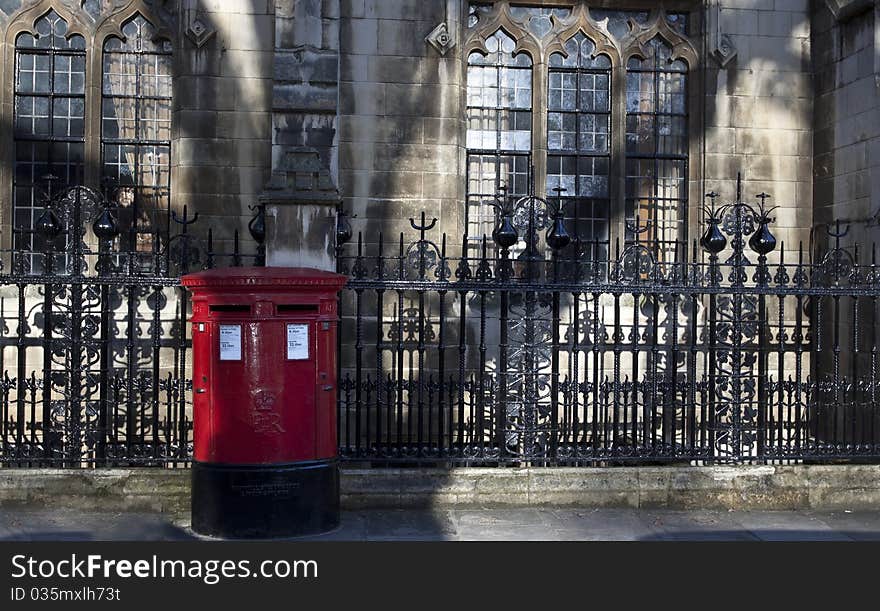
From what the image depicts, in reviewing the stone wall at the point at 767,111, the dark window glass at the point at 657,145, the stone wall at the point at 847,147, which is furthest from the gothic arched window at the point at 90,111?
the stone wall at the point at 847,147

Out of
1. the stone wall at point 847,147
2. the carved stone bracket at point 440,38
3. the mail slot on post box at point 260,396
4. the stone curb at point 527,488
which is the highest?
the carved stone bracket at point 440,38

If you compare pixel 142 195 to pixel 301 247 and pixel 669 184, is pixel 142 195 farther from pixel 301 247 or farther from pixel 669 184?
pixel 669 184

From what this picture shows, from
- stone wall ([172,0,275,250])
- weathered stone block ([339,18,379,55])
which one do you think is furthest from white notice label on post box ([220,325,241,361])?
weathered stone block ([339,18,379,55])

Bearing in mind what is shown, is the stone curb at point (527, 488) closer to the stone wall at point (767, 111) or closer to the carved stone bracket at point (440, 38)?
the stone wall at point (767, 111)

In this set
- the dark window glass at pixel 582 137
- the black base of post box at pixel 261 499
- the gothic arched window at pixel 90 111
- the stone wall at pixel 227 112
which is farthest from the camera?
the dark window glass at pixel 582 137

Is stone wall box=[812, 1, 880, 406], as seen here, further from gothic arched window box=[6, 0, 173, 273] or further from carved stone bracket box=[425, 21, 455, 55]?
gothic arched window box=[6, 0, 173, 273]

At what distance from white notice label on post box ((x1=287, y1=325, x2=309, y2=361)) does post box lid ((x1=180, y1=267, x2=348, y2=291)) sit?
0.30 metres

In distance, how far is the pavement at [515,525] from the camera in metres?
7.24

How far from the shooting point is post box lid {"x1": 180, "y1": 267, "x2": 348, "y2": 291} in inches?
270

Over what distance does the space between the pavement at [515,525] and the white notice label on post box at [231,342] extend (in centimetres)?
137

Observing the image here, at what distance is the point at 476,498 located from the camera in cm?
816

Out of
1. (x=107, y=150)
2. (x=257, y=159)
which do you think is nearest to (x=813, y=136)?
(x=257, y=159)

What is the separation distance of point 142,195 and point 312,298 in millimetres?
5840

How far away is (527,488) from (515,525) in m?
0.66
